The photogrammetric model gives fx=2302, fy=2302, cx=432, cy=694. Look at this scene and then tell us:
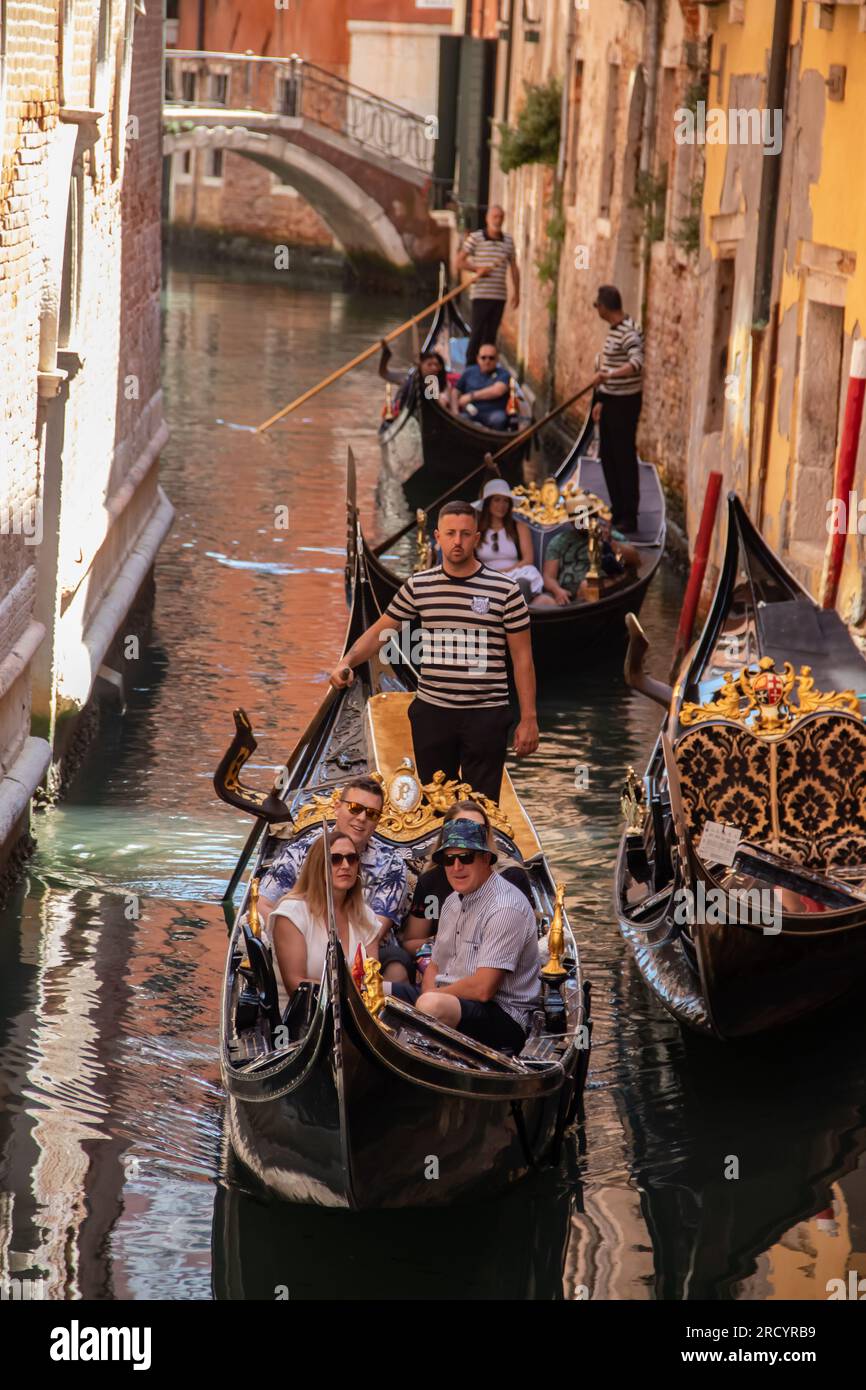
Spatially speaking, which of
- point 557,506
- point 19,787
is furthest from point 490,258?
point 19,787

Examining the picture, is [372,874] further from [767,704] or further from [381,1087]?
[767,704]

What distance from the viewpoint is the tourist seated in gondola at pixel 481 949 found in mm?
3668

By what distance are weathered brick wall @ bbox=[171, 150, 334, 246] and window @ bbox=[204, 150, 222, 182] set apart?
0.12 ft

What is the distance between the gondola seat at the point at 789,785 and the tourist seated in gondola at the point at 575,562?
2690 mm

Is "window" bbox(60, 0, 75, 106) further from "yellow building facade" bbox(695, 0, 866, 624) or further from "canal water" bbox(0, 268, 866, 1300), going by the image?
"yellow building facade" bbox(695, 0, 866, 624)

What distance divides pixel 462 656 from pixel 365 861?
61cm

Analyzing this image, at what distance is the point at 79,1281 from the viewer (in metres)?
3.34

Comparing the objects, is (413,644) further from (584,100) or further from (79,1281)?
(584,100)

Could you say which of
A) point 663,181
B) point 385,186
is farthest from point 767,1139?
point 385,186

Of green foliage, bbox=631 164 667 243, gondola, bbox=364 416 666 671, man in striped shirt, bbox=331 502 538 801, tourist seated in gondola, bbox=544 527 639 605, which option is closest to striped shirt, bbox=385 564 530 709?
man in striped shirt, bbox=331 502 538 801

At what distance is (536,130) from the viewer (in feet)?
44.0

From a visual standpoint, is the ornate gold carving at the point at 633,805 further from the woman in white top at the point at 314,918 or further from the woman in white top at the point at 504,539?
the woman in white top at the point at 504,539

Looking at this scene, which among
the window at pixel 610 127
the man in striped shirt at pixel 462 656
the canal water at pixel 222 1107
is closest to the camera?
the canal water at pixel 222 1107

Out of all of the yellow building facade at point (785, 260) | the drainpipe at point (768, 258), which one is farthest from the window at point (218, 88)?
the drainpipe at point (768, 258)
